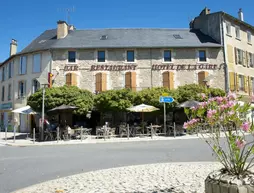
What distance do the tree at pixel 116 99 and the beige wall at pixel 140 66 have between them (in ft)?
11.3

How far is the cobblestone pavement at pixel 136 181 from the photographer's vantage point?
4091 mm

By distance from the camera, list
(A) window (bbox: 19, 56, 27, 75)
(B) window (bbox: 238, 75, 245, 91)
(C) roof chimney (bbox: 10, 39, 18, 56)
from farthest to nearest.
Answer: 1. (C) roof chimney (bbox: 10, 39, 18, 56)
2. (A) window (bbox: 19, 56, 27, 75)
3. (B) window (bbox: 238, 75, 245, 91)

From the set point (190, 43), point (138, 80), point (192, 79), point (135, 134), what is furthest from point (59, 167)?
point (190, 43)

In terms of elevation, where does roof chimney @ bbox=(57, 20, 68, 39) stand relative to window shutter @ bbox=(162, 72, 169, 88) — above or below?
above

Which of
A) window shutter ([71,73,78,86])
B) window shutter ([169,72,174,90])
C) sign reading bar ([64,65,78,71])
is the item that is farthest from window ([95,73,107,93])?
window shutter ([169,72,174,90])

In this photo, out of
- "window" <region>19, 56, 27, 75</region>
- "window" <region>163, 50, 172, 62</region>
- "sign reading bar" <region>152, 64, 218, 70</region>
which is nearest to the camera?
"sign reading bar" <region>152, 64, 218, 70</region>

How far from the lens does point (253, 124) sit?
3.11 m

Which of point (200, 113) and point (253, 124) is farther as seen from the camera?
point (200, 113)

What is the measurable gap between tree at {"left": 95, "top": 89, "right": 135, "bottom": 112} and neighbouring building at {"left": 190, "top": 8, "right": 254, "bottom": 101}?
10.1m

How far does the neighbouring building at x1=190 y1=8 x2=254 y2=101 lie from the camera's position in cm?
2212

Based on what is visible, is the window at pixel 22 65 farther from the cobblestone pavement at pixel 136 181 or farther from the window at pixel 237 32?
the window at pixel 237 32

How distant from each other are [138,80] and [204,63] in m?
6.54

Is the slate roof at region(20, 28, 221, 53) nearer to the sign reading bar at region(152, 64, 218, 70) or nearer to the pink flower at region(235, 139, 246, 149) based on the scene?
the sign reading bar at region(152, 64, 218, 70)

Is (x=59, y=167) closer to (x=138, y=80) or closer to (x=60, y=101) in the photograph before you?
(x=60, y=101)
